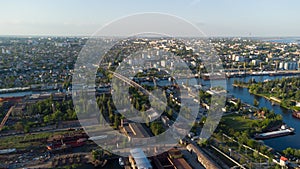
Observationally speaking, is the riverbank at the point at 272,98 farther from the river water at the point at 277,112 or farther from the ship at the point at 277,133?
the ship at the point at 277,133

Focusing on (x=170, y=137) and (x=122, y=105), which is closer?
(x=170, y=137)

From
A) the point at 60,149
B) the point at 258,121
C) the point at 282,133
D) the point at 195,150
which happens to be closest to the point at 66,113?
the point at 60,149

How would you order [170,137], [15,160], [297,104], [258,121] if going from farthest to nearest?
[297,104]
[258,121]
[170,137]
[15,160]

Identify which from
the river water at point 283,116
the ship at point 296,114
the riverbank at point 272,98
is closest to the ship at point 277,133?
the river water at point 283,116

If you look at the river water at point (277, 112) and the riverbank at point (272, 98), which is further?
the riverbank at point (272, 98)

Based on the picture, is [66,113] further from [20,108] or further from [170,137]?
[170,137]

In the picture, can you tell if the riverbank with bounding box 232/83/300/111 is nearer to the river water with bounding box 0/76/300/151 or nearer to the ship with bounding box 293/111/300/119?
the river water with bounding box 0/76/300/151

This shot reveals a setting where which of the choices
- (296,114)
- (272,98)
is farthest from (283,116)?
(272,98)

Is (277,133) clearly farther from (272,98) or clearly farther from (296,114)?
(272,98)
